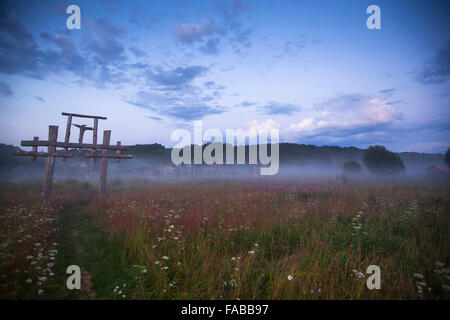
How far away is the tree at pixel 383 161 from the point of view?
2956 centimetres

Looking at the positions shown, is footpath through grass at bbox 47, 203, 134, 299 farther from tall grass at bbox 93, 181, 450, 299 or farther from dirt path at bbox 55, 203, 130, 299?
tall grass at bbox 93, 181, 450, 299

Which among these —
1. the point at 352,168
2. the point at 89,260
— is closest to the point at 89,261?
the point at 89,260

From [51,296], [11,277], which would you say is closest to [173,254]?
[51,296]

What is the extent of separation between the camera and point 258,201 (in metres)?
8.87

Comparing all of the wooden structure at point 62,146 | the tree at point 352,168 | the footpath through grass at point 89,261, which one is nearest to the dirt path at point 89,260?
the footpath through grass at point 89,261

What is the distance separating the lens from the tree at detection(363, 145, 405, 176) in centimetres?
2956

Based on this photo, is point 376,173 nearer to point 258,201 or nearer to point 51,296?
point 258,201

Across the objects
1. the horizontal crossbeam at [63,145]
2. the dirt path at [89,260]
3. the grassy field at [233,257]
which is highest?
the horizontal crossbeam at [63,145]

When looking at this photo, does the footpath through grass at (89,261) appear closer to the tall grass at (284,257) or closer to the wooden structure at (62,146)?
the tall grass at (284,257)

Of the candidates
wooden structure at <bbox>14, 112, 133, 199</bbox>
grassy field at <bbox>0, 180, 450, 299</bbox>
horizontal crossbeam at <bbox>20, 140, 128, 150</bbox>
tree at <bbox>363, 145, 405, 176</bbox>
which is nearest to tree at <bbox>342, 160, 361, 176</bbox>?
tree at <bbox>363, 145, 405, 176</bbox>

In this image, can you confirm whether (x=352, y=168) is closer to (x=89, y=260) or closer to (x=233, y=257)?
(x=233, y=257)

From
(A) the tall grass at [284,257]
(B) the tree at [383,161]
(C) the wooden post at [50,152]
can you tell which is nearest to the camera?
(A) the tall grass at [284,257]
